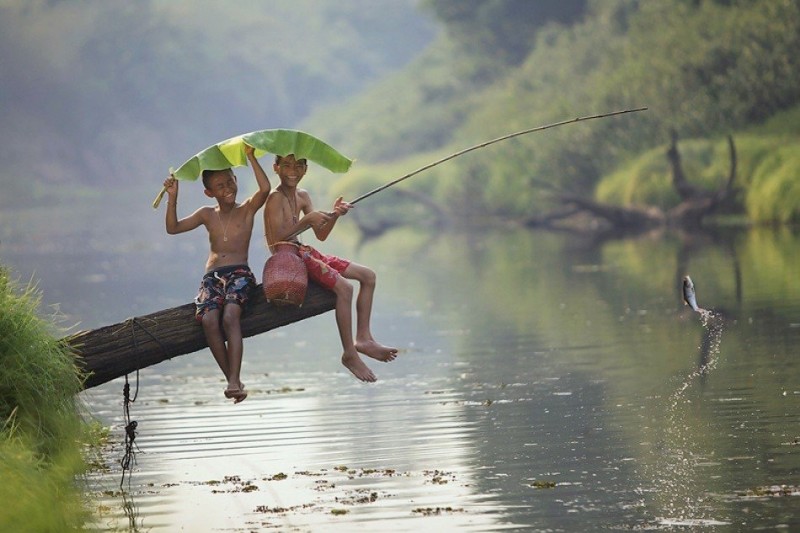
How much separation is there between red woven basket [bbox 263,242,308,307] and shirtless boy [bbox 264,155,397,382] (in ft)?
0.50

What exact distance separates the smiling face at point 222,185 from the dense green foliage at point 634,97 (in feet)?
105

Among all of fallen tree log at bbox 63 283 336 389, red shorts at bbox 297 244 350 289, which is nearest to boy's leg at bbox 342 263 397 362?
red shorts at bbox 297 244 350 289

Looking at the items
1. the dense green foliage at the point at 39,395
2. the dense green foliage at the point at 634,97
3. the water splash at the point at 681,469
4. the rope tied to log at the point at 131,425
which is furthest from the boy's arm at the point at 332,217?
the dense green foliage at the point at 634,97

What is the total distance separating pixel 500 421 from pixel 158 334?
3.05 metres

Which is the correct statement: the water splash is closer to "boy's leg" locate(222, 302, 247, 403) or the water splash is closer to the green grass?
"boy's leg" locate(222, 302, 247, 403)

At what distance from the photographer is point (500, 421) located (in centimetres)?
1404

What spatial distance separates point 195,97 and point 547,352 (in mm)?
179502

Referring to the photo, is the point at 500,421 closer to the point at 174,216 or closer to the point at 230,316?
the point at 230,316

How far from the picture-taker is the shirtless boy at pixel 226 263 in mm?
12445

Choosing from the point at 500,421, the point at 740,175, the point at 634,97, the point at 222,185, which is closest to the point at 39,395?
the point at 222,185

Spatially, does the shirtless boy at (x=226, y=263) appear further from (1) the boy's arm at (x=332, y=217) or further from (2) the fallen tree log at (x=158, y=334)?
(1) the boy's arm at (x=332, y=217)

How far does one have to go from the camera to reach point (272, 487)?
11.6 m

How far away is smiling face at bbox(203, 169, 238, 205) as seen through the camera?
12.8 metres

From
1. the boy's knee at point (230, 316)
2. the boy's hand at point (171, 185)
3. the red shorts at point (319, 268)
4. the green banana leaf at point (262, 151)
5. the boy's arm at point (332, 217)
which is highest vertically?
the green banana leaf at point (262, 151)
